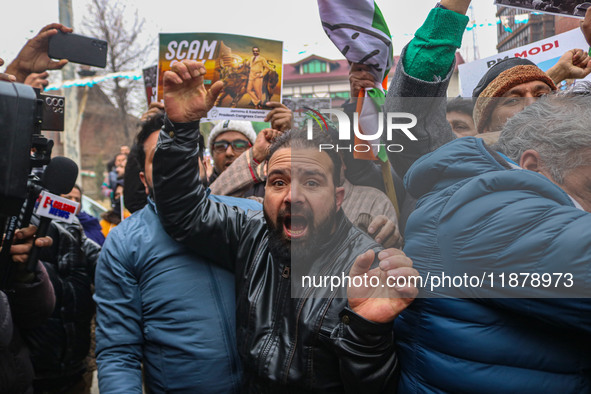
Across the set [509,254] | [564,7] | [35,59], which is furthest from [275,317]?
[35,59]

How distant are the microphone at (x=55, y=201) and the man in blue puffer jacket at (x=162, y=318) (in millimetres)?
553

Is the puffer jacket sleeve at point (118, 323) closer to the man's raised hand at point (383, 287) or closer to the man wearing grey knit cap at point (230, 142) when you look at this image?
the man's raised hand at point (383, 287)

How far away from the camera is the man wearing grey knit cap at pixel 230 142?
3311 mm

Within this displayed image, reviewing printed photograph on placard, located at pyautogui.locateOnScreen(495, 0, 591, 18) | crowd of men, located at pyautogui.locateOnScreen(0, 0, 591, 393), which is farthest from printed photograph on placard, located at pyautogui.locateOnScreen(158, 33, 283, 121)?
printed photograph on placard, located at pyautogui.locateOnScreen(495, 0, 591, 18)

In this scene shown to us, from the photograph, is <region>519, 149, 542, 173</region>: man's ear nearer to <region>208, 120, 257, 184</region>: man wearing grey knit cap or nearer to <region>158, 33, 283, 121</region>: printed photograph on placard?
<region>158, 33, 283, 121</region>: printed photograph on placard

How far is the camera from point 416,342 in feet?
4.21

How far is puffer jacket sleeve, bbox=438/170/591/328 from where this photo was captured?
3.37 ft

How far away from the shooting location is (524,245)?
1069mm

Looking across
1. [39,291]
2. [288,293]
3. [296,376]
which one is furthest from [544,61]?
[39,291]

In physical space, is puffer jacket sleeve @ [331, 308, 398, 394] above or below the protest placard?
below

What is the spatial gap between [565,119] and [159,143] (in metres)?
1.19

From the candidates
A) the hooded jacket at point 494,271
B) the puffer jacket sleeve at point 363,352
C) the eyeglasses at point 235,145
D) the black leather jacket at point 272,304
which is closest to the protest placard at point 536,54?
the hooded jacket at point 494,271

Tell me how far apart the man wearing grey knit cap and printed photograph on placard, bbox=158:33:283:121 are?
62 centimetres

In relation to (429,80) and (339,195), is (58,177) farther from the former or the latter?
(429,80)
